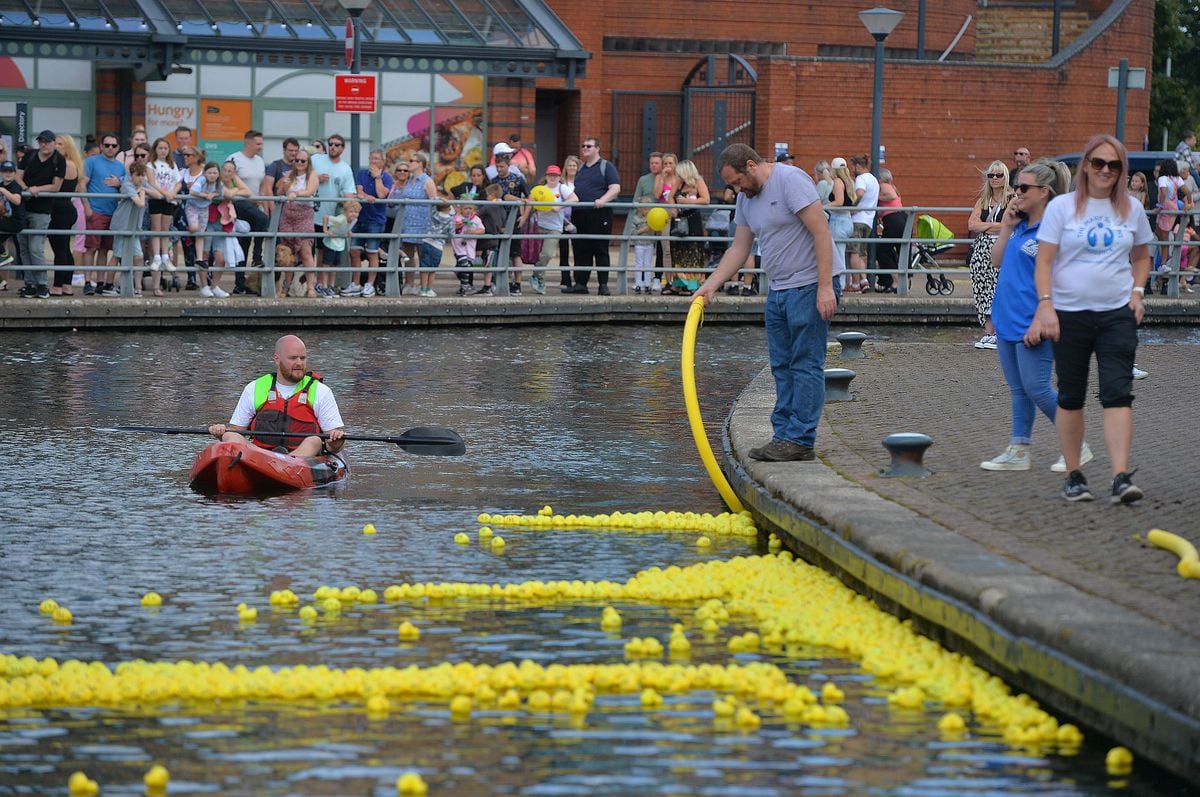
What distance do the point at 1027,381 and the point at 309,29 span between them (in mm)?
23805

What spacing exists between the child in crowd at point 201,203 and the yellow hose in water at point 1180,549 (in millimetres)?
15682

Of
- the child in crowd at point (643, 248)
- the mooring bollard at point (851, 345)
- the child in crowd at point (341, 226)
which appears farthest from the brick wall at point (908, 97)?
the mooring bollard at point (851, 345)

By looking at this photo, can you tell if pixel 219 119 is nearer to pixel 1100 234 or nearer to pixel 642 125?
pixel 642 125

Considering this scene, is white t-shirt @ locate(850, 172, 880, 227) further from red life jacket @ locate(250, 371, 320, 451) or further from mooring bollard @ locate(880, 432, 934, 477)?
mooring bollard @ locate(880, 432, 934, 477)

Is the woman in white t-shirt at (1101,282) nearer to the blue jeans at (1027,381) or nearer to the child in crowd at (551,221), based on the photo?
the blue jeans at (1027,381)

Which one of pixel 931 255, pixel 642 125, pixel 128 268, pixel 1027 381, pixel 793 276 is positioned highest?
pixel 642 125

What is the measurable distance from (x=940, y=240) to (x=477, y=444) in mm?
14117

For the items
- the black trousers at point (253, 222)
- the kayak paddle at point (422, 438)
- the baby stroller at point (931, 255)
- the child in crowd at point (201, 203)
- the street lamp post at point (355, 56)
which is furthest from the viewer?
the baby stroller at point (931, 255)

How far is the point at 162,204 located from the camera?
21.8 m

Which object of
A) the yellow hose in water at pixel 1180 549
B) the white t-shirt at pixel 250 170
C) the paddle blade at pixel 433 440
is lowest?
the paddle blade at pixel 433 440

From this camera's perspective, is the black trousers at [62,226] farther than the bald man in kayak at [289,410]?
Yes

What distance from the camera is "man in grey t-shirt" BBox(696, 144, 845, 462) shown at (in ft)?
31.4

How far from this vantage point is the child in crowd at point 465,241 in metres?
23.4

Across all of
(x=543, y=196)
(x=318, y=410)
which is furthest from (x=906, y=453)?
(x=543, y=196)
